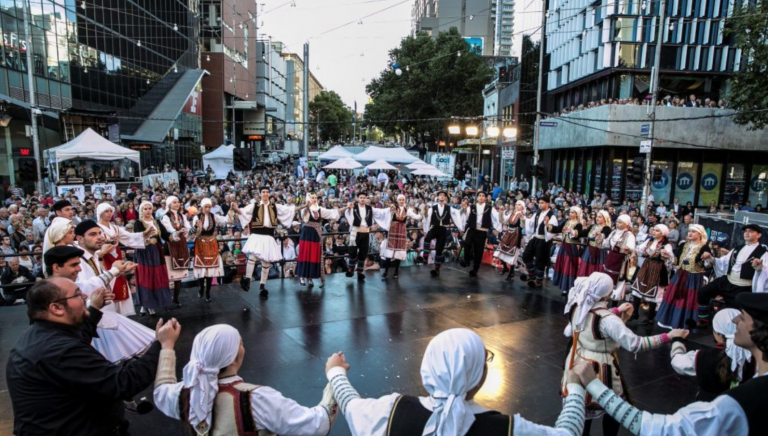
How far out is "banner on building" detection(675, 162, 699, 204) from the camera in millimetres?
21812

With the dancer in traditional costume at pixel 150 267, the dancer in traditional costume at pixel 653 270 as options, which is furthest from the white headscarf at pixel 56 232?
the dancer in traditional costume at pixel 653 270

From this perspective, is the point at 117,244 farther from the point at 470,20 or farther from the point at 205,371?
the point at 470,20

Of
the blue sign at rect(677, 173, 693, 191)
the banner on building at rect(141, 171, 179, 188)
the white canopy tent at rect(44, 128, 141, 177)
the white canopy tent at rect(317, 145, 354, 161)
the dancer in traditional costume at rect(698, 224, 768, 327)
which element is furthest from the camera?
the white canopy tent at rect(317, 145, 354, 161)

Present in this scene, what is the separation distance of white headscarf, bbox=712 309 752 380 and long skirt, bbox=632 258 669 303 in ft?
13.5

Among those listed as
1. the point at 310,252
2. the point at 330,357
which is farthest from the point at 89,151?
the point at 330,357

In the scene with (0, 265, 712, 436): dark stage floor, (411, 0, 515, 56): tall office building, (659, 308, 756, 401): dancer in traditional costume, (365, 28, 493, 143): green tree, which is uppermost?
(411, 0, 515, 56): tall office building

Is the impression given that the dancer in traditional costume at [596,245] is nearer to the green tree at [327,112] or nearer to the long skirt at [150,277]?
the long skirt at [150,277]

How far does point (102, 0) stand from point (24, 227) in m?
22.4

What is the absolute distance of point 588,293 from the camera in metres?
3.86

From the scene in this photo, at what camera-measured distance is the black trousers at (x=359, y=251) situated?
927 centimetres

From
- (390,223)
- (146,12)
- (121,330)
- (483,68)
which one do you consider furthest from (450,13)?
(121,330)

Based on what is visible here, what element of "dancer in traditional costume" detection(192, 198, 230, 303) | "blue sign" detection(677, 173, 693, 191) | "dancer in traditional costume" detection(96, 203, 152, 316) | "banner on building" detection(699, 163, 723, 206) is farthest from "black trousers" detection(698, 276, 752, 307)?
"banner on building" detection(699, 163, 723, 206)

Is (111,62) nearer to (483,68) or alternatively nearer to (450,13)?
(483,68)

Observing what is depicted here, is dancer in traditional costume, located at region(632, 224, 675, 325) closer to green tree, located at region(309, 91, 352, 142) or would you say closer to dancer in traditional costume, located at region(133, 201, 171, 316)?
dancer in traditional costume, located at region(133, 201, 171, 316)
